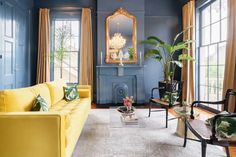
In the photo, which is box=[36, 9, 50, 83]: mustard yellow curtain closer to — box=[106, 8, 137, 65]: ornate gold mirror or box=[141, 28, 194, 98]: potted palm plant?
box=[106, 8, 137, 65]: ornate gold mirror

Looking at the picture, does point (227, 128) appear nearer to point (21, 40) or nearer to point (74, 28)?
point (21, 40)

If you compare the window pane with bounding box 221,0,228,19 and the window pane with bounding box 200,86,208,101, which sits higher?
the window pane with bounding box 221,0,228,19

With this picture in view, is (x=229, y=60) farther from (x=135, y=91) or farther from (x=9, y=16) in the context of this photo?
(x=9, y=16)

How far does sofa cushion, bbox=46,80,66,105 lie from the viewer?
3535 mm

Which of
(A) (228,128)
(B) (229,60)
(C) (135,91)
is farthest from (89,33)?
(A) (228,128)

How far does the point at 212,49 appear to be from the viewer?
516cm

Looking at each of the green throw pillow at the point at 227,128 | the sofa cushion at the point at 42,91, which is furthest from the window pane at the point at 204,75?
the sofa cushion at the point at 42,91

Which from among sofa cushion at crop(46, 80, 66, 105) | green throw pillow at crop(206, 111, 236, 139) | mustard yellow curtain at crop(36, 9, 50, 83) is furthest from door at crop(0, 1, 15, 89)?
green throw pillow at crop(206, 111, 236, 139)

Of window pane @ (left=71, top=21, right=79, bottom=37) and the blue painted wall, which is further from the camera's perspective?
window pane @ (left=71, top=21, right=79, bottom=37)

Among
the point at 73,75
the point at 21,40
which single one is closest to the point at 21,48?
the point at 21,40

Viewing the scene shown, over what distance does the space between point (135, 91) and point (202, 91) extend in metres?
1.88

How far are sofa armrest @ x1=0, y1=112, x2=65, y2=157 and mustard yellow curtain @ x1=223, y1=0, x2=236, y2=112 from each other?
126 inches

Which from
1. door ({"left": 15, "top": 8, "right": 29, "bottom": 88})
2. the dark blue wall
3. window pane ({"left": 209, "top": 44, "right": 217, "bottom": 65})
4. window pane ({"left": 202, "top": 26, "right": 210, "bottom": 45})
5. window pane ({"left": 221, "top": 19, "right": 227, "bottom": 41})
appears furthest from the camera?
the dark blue wall

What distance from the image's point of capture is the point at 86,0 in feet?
21.1
